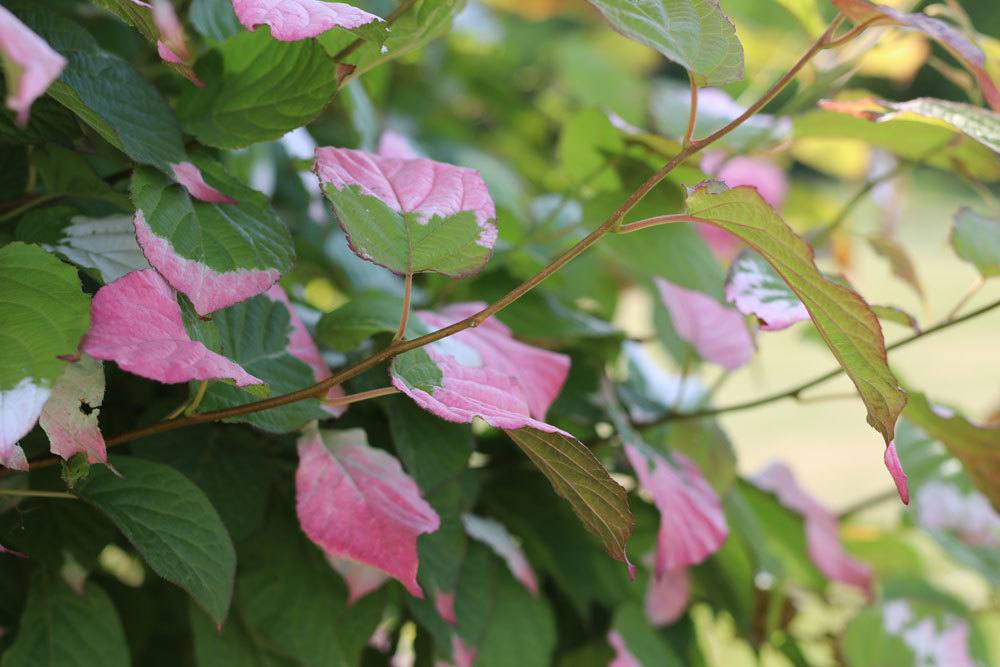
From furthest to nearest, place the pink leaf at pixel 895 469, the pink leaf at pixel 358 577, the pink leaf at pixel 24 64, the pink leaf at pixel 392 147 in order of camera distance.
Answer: the pink leaf at pixel 392 147 < the pink leaf at pixel 358 577 < the pink leaf at pixel 895 469 < the pink leaf at pixel 24 64

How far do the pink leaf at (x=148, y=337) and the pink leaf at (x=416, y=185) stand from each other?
0.07m

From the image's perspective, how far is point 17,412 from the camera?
0.85ft

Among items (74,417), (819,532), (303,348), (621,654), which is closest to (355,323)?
(303,348)

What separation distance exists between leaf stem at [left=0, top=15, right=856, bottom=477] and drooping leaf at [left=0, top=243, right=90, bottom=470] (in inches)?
2.3

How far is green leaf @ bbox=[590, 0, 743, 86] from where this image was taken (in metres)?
0.32

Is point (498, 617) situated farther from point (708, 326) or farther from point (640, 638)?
point (708, 326)

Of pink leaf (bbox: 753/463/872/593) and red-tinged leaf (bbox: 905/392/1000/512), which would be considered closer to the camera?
red-tinged leaf (bbox: 905/392/1000/512)

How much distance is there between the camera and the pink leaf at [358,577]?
418 millimetres

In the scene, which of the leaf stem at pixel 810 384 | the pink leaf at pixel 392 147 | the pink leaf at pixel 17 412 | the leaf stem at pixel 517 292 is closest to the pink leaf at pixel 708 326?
the leaf stem at pixel 810 384

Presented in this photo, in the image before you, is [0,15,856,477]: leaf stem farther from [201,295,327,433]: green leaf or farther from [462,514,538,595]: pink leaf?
[462,514,538,595]: pink leaf

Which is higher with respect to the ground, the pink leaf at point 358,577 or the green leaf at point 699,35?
the green leaf at point 699,35

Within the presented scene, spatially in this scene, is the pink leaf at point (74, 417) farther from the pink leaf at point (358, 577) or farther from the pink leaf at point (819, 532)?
the pink leaf at point (819, 532)

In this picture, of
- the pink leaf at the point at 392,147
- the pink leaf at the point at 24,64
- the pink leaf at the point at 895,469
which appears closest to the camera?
the pink leaf at the point at 24,64

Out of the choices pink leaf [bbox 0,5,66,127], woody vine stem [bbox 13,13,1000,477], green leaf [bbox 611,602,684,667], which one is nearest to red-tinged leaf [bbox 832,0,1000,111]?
woody vine stem [bbox 13,13,1000,477]
